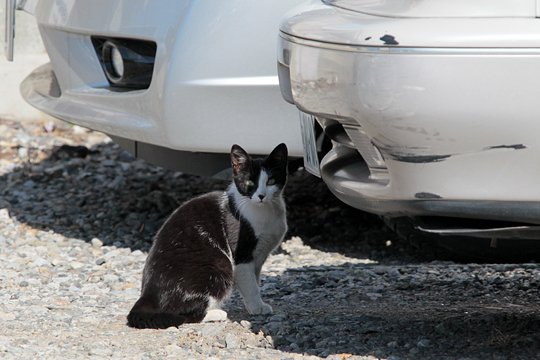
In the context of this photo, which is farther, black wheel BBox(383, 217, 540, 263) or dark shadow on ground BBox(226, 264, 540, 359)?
black wheel BBox(383, 217, 540, 263)

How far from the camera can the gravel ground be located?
3.86m

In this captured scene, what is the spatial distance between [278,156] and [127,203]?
2254 mm

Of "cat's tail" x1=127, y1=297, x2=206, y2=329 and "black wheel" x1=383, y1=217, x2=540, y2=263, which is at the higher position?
"cat's tail" x1=127, y1=297, x2=206, y2=329

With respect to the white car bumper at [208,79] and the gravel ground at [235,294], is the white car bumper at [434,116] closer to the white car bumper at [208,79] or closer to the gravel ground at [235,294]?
the gravel ground at [235,294]

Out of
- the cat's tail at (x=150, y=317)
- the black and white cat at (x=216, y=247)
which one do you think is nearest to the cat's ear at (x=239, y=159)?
the black and white cat at (x=216, y=247)

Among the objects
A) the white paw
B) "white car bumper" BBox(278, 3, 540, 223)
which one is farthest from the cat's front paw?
"white car bumper" BBox(278, 3, 540, 223)

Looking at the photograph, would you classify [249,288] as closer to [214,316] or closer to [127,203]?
[214,316]

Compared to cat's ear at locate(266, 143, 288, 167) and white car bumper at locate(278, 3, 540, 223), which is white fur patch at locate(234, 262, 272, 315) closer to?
cat's ear at locate(266, 143, 288, 167)

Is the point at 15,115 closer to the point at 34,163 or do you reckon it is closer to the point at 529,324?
the point at 34,163

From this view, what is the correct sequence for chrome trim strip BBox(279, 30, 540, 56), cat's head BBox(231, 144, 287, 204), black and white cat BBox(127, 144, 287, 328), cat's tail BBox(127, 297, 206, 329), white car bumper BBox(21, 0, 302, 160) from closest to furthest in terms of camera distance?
chrome trim strip BBox(279, 30, 540, 56) < cat's tail BBox(127, 297, 206, 329) < black and white cat BBox(127, 144, 287, 328) < cat's head BBox(231, 144, 287, 204) < white car bumper BBox(21, 0, 302, 160)

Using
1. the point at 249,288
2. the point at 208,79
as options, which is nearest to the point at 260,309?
the point at 249,288

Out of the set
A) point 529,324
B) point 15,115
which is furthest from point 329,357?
point 15,115

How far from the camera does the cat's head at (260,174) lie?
4516 millimetres

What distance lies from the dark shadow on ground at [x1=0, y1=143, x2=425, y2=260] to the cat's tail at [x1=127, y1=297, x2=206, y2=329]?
5.17 ft
